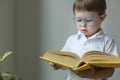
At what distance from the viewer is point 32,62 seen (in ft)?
6.22

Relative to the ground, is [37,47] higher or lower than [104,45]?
lower

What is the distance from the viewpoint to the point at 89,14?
141cm

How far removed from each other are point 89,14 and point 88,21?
35 millimetres

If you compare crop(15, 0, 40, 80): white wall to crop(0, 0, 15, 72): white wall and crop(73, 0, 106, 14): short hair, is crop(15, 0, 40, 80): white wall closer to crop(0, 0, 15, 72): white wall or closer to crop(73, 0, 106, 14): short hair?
crop(0, 0, 15, 72): white wall

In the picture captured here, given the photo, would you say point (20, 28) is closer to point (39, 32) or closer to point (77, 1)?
point (39, 32)

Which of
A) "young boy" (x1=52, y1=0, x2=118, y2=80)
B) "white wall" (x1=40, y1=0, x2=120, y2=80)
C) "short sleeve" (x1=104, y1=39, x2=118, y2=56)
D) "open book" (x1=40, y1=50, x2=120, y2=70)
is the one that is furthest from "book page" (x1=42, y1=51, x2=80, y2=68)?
Answer: "white wall" (x1=40, y1=0, x2=120, y2=80)

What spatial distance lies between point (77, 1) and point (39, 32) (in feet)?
1.62

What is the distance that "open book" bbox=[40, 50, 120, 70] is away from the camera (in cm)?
117

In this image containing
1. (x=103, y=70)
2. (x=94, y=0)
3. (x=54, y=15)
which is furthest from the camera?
(x=54, y=15)

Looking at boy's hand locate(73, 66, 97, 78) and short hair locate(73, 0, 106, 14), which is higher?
short hair locate(73, 0, 106, 14)

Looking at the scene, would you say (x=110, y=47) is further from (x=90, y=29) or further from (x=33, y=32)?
A: (x=33, y=32)

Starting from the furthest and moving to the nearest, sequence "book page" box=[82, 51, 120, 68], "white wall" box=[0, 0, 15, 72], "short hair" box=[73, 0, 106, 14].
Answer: "white wall" box=[0, 0, 15, 72] → "short hair" box=[73, 0, 106, 14] → "book page" box=[82, 51, 120, 68]

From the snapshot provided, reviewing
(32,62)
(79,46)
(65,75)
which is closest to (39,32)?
(32,62)

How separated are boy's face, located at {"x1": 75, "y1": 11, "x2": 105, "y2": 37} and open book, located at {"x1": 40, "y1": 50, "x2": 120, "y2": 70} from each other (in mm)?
192
